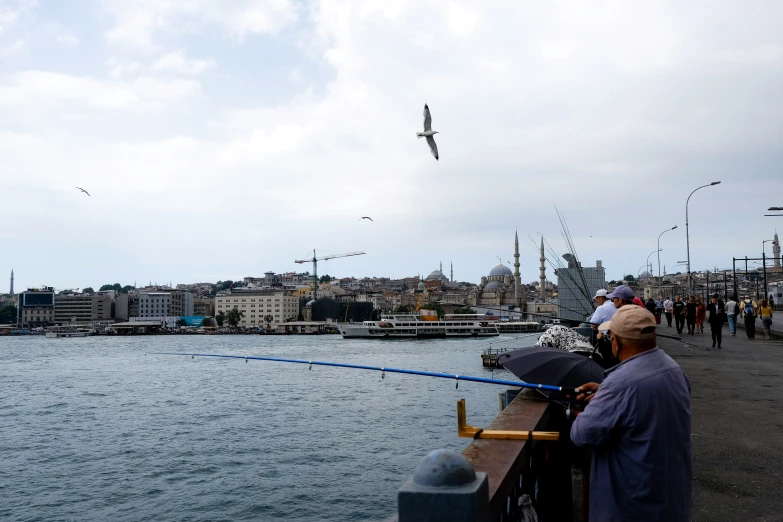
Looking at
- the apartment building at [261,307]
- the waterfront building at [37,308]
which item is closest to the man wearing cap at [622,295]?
the apartment building at [261,307]

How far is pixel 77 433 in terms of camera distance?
1794 centimetres

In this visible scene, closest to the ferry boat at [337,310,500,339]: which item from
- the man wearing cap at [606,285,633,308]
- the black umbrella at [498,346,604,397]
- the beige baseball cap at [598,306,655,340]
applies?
the man wearing cap at [606,285,633,308]

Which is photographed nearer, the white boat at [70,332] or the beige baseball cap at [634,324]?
the beige baseball cap at [634,324]

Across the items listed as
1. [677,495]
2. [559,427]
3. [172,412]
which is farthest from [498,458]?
[172,412]

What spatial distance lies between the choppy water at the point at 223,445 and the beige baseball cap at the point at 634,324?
28.5 feet

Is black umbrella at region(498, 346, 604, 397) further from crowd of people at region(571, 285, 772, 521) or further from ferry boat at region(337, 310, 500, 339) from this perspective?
ferry boat at region(337, 310, 500, 339)

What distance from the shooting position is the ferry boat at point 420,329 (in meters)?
77.1

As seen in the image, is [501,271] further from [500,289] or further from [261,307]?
[261,307]

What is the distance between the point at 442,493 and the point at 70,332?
401 ft

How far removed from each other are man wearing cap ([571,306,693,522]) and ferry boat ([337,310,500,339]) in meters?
74.3

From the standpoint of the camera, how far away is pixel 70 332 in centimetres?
11075

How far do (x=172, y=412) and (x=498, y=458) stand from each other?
67.3 feet

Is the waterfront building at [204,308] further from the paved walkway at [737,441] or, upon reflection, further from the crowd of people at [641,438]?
the crowd of people at [641,438]

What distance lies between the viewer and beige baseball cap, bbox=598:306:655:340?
2.06 meters
